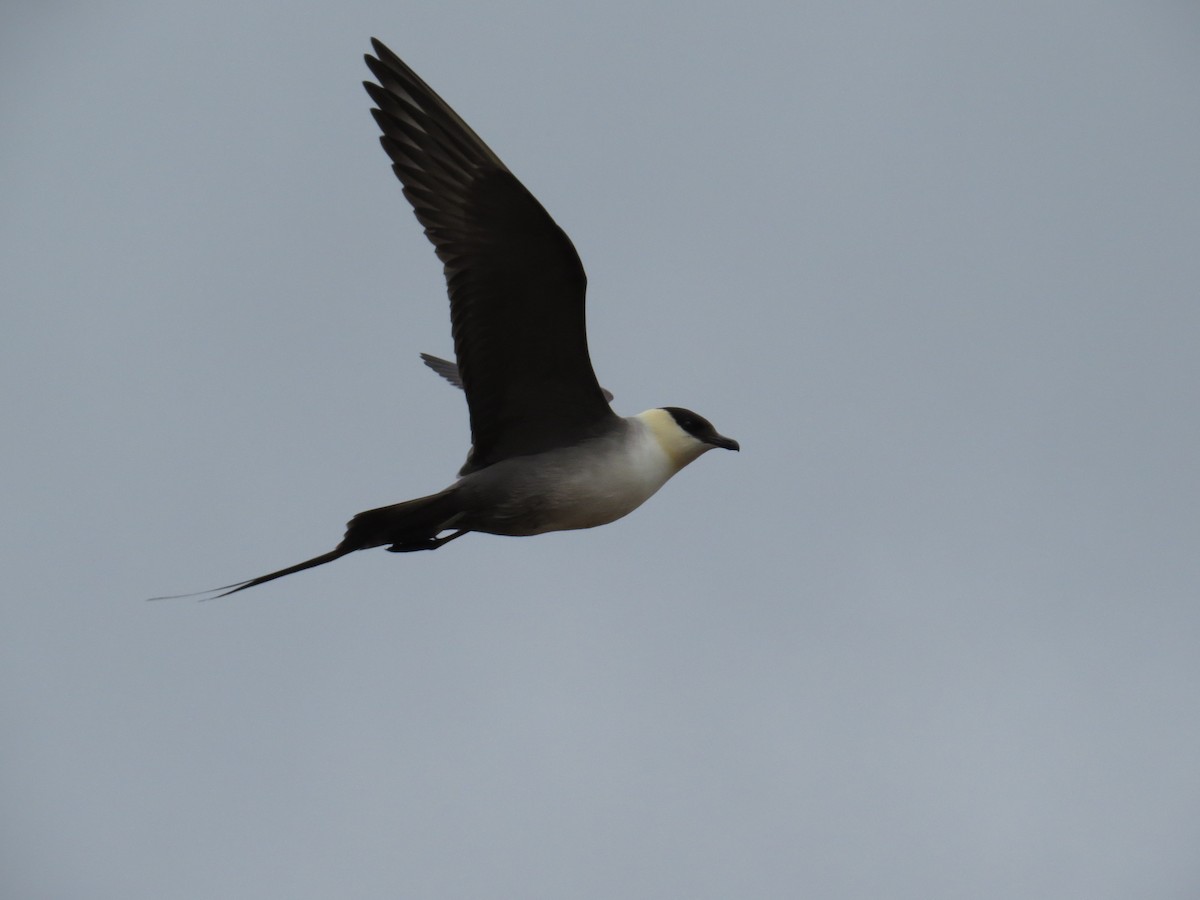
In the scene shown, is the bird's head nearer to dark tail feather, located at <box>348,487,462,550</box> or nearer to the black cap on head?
the black cap on head

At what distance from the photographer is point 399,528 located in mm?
8422

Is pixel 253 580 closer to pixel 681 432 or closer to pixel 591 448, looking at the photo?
pixel 591 448

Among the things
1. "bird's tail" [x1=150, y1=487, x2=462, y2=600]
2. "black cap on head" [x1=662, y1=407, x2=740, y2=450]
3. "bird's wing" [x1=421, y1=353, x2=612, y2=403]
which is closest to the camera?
"bird's tail" [x1=150, y1=487, x2=462, y2=600]

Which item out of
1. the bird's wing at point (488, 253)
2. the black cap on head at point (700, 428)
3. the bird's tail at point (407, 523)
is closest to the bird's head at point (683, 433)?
the black cap on head at point (700, 428)

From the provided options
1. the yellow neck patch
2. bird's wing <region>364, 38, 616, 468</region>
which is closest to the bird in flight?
bird's wing <region>364, 38, 616, 468</region>

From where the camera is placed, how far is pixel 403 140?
332 inches

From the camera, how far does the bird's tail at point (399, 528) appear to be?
26.6 ft

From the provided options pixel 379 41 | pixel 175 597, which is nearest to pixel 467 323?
pixel 379 41

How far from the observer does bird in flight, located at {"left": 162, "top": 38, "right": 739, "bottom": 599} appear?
8250 mm

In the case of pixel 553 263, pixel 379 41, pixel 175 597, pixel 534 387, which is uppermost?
pixel 379 41

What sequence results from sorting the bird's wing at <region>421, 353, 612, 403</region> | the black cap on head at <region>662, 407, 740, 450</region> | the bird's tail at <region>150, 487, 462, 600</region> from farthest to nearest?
the bird's wing at <region>421, 353, 612, 403</region>, the black cap on head at <region>662, 407, 740, 450</region>, the bird's tail at <region>150, 487, 462, 600</region>

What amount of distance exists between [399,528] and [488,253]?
1.70 meters

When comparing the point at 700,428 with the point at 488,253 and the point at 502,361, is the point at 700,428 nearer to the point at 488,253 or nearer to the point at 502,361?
the point at 502,361

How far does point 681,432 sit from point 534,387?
121cm
